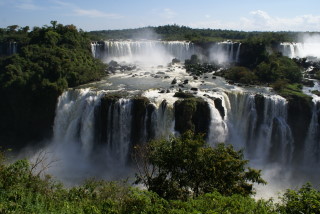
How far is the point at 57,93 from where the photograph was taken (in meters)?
27.5

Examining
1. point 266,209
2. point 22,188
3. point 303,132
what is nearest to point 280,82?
point 303,132

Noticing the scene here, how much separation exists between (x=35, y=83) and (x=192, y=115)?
15648 mm

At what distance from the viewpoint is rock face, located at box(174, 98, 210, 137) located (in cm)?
2277

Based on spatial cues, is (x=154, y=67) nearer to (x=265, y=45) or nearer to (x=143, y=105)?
(x=265, y=45)

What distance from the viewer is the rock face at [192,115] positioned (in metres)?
22.8

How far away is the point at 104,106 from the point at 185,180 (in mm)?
13404

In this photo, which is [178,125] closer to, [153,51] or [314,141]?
[314,141]

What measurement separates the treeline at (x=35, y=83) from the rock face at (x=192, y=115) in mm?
11434

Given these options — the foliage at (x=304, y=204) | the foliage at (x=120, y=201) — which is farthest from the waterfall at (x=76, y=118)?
the foliage at (x=304, y=204)

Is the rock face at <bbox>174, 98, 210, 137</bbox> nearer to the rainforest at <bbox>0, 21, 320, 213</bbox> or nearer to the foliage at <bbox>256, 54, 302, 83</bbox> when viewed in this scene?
the rainforest at <bbox>0, 21, 320, 213</bbox>

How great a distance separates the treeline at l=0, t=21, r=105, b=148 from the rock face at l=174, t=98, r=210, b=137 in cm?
1143

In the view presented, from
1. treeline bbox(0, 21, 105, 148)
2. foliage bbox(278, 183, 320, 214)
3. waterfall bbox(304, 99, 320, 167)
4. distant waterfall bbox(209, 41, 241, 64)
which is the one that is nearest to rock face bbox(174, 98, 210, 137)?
waterfall bbox(304, 99, 320, 167)

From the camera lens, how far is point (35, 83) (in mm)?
29078

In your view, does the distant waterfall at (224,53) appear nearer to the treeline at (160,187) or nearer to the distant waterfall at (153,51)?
the distant waterfall at (153,51)
